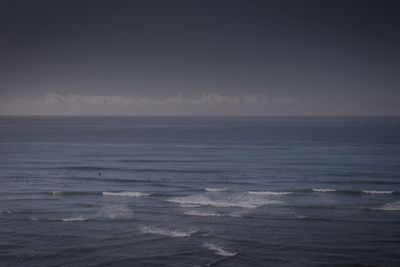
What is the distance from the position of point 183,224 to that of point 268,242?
9.84 meters

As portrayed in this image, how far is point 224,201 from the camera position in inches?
2320

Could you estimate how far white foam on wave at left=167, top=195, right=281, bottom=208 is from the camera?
186ft

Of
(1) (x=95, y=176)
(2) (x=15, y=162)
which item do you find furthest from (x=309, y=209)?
(2) (x=15, y=162)

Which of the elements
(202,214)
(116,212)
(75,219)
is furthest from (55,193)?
(202,214)

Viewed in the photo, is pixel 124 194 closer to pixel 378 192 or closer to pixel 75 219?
pixel 75 219

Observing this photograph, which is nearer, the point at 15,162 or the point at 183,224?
the point at 183,224

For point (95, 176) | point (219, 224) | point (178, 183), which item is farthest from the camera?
point (95, 176)

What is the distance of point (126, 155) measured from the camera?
121812mm

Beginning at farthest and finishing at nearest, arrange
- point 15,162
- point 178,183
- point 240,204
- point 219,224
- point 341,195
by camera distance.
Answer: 1. point 15,162
2. point 178,183
3. point 341,195
4. point 240,204
5. point 219,224

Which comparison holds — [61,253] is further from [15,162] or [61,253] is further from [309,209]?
[15,162]

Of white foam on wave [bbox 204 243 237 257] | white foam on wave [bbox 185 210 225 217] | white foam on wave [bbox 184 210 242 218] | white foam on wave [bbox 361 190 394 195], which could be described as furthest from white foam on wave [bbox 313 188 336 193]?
white foam on wave [bbox 204 243 237 257]

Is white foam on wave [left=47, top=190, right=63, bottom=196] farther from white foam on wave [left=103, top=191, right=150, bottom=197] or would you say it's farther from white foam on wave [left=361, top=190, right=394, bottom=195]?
white foam on wave [left=361, top=190, right=394, bottom=195]

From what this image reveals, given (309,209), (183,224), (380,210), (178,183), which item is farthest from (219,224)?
(178,183)

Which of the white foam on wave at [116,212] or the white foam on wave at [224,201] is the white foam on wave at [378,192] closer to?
the white foam on wave at [224,201]
